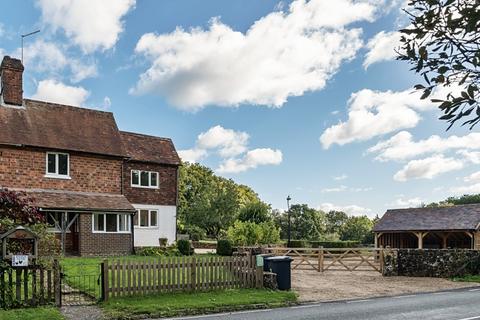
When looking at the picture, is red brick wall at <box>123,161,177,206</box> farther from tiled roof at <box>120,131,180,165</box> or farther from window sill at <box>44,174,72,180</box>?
window sill at <box>44,174,72,180</box>

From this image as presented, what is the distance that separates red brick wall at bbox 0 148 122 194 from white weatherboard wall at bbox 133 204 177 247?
151 inches

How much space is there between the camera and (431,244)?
38281 millimetres

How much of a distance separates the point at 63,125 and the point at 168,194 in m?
8.36

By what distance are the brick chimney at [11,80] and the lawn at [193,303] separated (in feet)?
63.4

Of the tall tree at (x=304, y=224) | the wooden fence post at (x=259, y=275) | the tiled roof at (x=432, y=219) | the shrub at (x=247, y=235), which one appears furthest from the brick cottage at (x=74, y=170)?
the tall tree at (x=304, y=224)

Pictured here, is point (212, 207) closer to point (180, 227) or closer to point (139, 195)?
point (180, 227)

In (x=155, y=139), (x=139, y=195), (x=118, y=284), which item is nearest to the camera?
(x=118, y=284)

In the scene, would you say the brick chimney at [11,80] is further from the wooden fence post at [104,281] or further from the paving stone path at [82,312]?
the paving stone path at [82,312]

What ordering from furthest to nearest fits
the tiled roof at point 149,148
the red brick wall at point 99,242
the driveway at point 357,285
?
the tiled roof at point 149,148 → the red brick wall at point 99,242 → the driveway at point 357,285

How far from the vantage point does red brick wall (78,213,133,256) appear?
87.2 feet

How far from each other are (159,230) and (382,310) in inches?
899

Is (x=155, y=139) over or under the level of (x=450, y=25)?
over

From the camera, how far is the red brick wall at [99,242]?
2658cm

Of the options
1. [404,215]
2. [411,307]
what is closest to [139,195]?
[404,215]
